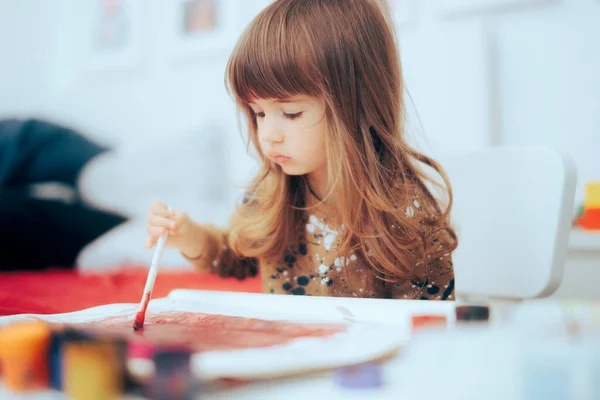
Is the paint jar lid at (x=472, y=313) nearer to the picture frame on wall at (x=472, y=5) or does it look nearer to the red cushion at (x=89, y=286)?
the red cushion at (x=89, y=286)

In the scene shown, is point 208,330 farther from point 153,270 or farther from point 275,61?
point 275,61

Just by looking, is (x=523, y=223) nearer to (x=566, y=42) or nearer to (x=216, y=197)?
(x=566, y=42)

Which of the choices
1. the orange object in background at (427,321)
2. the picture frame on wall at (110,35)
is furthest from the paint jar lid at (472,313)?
the picture frame on wall at (110,35)

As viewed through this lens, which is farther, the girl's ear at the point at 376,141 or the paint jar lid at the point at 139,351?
the girl's ear at the point at 376,141

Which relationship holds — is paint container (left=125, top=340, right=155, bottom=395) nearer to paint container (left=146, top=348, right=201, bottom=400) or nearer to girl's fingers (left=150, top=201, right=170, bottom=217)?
paint container (left=146, top=348, right=201, bottom=400)

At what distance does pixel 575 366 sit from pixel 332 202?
1.23ft

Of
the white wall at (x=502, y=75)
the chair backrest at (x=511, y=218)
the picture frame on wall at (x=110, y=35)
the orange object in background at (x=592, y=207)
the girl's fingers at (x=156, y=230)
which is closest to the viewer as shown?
the girl's fingers at (x=156, y=230)

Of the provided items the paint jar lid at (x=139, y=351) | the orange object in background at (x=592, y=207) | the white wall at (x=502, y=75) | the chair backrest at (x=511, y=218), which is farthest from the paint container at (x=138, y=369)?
the orange object in background at (x=592, y=207)

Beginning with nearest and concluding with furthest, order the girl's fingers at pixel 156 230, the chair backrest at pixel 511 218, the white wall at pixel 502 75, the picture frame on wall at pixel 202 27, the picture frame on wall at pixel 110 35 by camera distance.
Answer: the girl's fingers at pixel 156 230 → the chair backrest at pixel 511 218 → the white wall at pixel 502 75 → the picture frame on wall at pixel 202 27 → the picture frame on wall at pixel 110 35

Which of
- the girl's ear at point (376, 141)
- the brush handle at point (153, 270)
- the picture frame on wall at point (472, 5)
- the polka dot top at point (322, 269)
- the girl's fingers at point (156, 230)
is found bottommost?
the polka dot top at point (322, 269)

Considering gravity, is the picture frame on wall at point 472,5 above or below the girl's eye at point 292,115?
above

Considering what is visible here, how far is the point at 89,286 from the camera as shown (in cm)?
62

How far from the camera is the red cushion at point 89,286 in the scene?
0.44m

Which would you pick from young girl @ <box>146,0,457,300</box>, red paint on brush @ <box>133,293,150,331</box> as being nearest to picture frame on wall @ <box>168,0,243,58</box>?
young girl @ <box>146,0,457,300</box>
